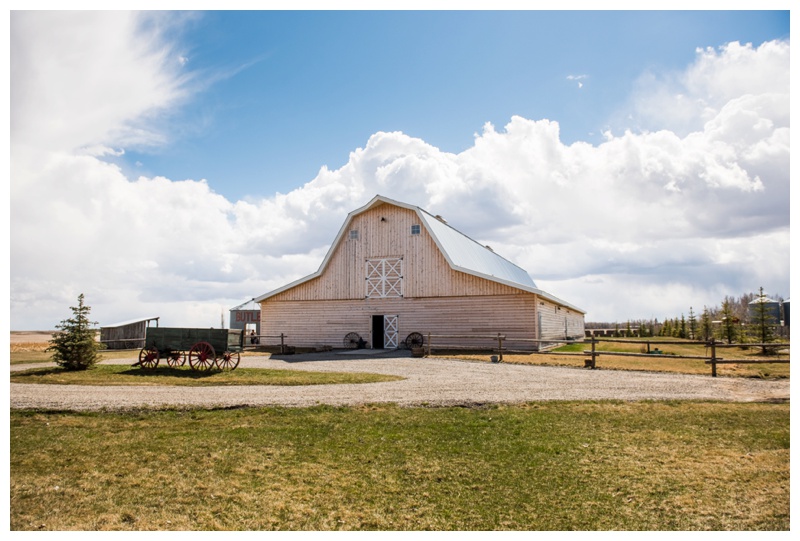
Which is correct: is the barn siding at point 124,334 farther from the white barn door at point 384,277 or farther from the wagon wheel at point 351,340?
the white barn door at point 384,277

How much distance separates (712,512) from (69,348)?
60.7ft

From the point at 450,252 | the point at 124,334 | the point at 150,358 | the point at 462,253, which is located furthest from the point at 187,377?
the point at 124,334

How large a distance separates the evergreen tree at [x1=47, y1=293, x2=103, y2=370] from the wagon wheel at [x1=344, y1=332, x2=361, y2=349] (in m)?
12.9

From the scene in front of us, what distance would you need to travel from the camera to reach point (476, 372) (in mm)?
16547

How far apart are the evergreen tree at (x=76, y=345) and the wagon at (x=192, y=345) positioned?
1712mm

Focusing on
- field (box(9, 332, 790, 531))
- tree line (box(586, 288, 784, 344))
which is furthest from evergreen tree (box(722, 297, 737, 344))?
field (box(9, 332, 790, 531))

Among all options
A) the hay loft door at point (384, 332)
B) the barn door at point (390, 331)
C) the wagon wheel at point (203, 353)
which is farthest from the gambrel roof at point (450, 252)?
the wagon wheel at point (203, 353)

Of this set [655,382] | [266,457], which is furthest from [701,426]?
[266,457]

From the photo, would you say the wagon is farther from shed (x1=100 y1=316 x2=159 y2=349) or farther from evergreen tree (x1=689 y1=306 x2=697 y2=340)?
evergreen tree (x1=689 y1=306 x2=697 y2=340)

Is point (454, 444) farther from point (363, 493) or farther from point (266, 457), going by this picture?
point (266, 457)

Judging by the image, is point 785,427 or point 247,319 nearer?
point 785,427

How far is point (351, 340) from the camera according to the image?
2869 centimetres

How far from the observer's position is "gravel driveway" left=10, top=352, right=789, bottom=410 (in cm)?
1101

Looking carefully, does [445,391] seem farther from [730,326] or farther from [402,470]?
[730,326]
